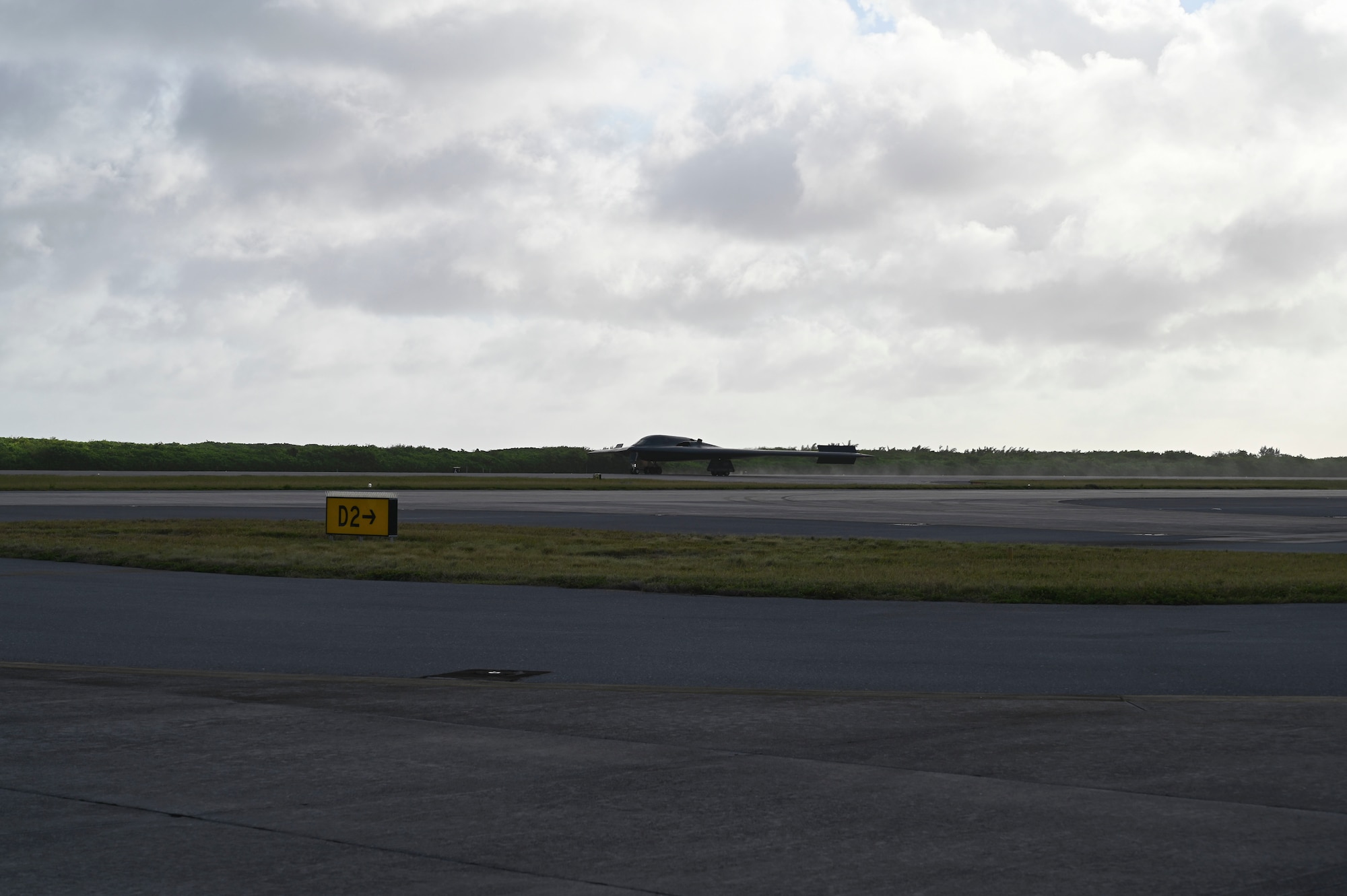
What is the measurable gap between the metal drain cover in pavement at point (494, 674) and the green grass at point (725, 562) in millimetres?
7576

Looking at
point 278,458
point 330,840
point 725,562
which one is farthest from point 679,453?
point 330,840

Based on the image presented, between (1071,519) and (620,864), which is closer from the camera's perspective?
(620,864)

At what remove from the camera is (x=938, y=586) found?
19.0 meters

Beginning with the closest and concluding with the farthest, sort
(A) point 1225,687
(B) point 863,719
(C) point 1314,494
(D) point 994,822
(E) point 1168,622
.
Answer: (D) point 994,822, (B) point 863,719, (A) point 1225,687, (E) point 1168,622, (C) point 1314,494

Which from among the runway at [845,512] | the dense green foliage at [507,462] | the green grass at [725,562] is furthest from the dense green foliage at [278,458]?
the green grass at [725,562]

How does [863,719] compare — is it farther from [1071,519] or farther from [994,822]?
[1071,519]

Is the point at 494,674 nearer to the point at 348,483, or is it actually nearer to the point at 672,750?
the point at 672,750

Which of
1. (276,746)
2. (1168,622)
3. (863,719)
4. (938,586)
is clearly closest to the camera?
(276,746)

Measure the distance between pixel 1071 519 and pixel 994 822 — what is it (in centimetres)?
3477

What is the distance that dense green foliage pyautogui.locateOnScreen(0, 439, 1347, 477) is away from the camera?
342ft

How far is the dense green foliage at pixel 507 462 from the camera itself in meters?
104

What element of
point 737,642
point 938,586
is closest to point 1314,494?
point 938,586

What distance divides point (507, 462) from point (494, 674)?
354 ft

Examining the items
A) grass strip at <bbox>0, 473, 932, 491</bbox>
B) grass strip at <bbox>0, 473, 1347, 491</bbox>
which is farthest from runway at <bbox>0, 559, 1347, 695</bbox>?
grass strip at <bbox>0, 473, 1347, 491</bbox>
